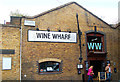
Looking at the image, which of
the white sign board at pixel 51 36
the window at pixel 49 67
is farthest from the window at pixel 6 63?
the window at pixel 49 67

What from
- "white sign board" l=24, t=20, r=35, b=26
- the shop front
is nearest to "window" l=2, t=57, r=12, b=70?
"white sign board" l=24, t=20, r=35, b=26

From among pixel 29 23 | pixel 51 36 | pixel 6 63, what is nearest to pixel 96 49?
pixel 51 36

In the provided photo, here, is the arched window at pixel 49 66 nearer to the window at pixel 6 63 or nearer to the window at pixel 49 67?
the window at pixel 49 67

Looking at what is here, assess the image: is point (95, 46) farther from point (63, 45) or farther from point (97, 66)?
point (63, 45)

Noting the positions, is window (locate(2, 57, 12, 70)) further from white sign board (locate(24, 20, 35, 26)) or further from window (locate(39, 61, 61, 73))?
white sign board (locate(24, 20, 35, 26))

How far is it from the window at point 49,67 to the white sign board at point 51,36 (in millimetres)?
1984

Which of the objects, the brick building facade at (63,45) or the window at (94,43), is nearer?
Answer: the brick building facade at (63,45)

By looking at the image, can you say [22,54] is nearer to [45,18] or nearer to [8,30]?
[8,30]

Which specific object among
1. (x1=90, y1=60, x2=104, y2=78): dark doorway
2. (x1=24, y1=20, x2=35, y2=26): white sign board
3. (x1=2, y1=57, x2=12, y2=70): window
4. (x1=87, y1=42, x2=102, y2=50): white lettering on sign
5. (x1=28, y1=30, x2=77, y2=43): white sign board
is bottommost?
(x1=90, y1=60, x2=104, y2=78): dark doorway

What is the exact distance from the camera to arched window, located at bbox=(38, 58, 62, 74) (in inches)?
557

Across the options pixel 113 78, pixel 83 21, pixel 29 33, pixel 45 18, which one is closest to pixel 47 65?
pixel 29 33

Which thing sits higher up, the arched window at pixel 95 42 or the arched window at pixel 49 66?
the arched window at pixel 95 42

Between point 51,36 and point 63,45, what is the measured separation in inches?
53.3

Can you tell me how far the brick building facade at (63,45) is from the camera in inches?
543
